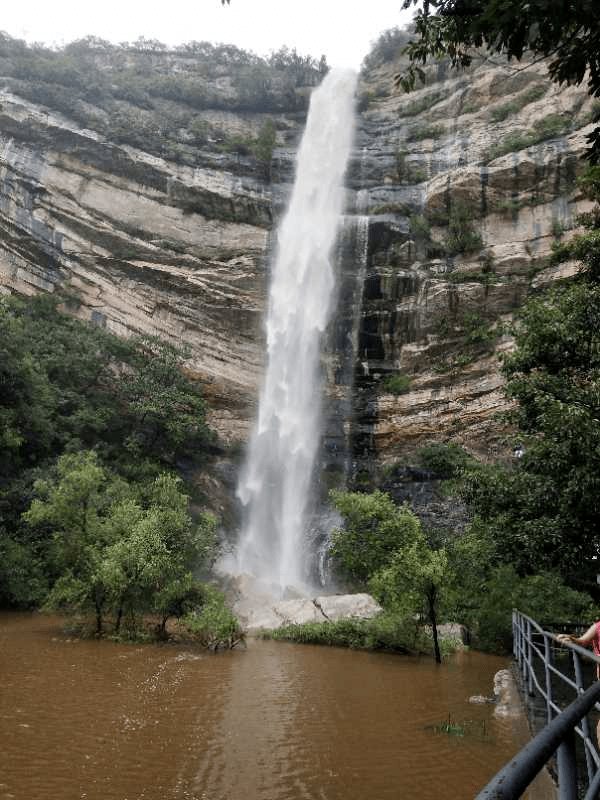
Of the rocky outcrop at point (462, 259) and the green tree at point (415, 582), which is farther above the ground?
the rocky outcrop at point (462, 259)

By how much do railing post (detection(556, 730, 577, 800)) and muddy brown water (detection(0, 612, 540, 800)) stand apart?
4730 millimetres

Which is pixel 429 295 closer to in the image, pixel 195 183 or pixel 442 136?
pixel 442 136

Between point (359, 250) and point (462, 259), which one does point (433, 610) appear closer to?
point (462, 259)

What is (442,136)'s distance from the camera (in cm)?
3459

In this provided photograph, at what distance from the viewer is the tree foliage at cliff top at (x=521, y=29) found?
3.37m

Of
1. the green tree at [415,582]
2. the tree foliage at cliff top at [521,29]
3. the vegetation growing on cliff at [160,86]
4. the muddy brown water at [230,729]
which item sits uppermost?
the vegetation growing on cliff at [160,86]

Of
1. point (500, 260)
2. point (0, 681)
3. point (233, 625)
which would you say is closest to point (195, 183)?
point (500, 260)

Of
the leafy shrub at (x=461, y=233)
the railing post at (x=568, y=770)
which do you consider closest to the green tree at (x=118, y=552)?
the railing post at (x=568, y=770)

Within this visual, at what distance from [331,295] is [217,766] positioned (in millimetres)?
28154

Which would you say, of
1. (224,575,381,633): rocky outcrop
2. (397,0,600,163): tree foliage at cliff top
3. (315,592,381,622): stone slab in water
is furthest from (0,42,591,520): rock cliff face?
(397,0,600,163): tree foliage at cliff top

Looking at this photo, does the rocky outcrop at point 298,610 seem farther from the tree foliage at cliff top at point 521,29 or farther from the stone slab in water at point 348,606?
the tree foliage at cliff top at point 521,29

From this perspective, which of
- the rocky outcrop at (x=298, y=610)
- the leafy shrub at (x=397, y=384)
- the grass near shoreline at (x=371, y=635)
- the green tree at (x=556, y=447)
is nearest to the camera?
the green tree at (x=556, y=447)

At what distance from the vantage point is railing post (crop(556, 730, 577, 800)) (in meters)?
1.54

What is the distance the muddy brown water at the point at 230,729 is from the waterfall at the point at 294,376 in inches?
493
